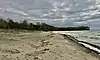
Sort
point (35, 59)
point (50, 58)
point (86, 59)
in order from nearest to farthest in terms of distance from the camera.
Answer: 1. point (35, 59)
2. point (50, 58)
3. point (86, 59)

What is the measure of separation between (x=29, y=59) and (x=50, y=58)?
1654 millimetres

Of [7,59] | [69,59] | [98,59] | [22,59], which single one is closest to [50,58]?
[69,59]

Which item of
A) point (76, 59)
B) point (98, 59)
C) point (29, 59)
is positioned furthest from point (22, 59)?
point (98, 59)

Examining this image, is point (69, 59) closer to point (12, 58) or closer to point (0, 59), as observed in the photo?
point (12, 58)

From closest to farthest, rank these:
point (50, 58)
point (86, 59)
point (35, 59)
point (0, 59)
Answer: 1. point (0, 59)
2. point (35, 59)
3. point (50, 58)
4. point (86, 59)

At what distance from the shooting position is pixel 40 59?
364 inches

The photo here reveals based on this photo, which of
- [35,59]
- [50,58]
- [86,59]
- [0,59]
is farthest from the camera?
[86,59]

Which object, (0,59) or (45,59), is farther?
(45,59)

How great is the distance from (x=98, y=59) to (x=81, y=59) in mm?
1588

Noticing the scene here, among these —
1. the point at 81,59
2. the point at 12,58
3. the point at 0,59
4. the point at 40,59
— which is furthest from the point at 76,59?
the point at 0,59

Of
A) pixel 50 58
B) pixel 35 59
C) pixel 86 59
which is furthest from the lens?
pixel 86 59

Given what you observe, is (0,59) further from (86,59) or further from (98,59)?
(98,59)

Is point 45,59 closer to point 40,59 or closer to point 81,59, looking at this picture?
point 40,59

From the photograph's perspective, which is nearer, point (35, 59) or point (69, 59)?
point (35, 59)
